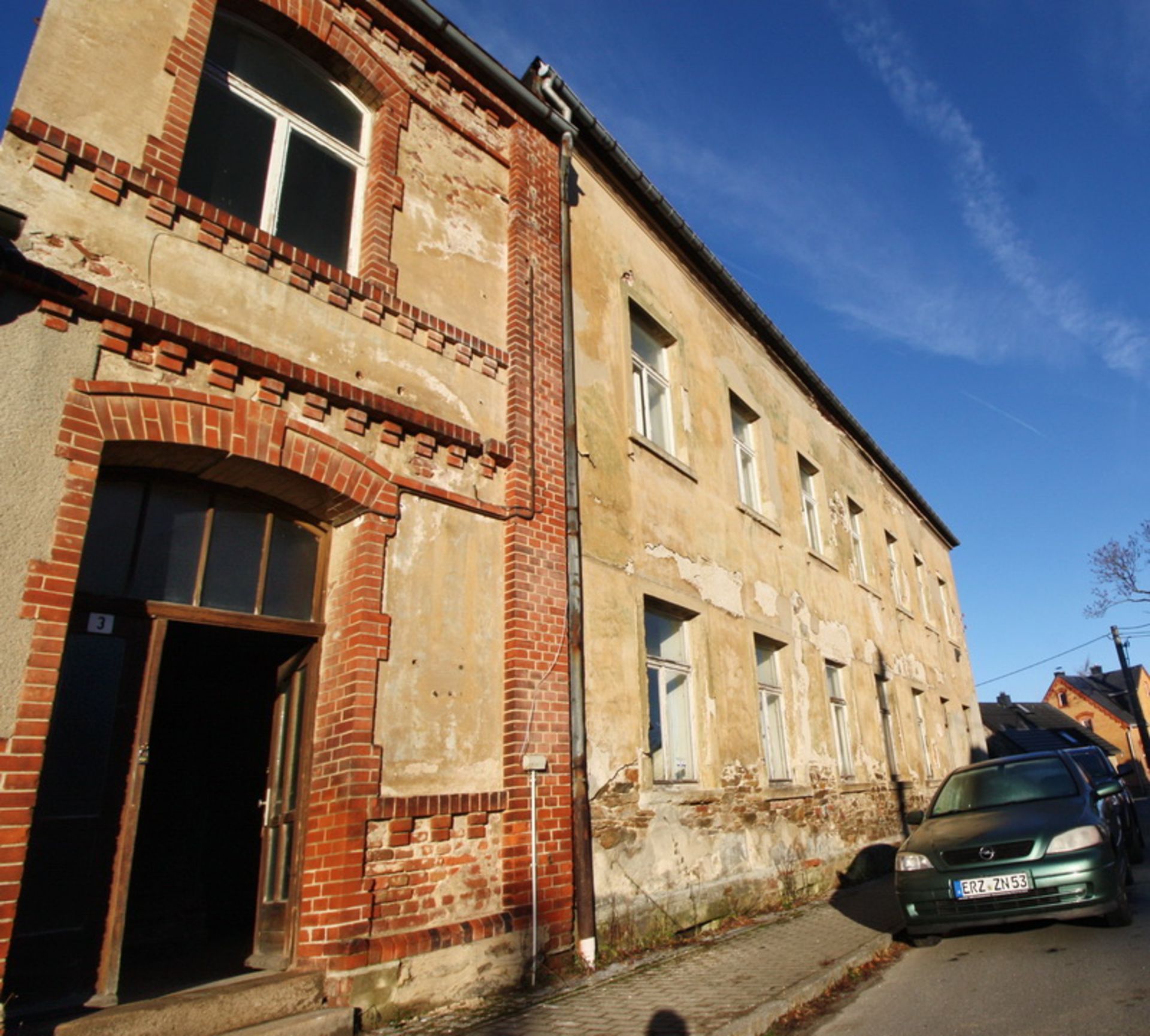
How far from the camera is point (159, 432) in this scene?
4.55 meters

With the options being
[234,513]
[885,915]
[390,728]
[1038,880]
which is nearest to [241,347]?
[234,513]

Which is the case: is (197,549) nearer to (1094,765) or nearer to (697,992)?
(697,992)

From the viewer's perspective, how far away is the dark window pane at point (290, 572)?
210 inches

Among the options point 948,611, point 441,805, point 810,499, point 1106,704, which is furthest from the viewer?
point 1106,704

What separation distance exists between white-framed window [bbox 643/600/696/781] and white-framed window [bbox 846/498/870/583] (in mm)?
7351

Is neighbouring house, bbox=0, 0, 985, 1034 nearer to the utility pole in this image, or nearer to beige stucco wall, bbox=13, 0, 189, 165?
beige stucco wall, bbox=13, 0, 189, 165

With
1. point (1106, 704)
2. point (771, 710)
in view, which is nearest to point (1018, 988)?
point (771, 710)

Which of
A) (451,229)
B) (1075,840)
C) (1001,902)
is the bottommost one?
(1001,902)

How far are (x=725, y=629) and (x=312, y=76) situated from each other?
6.91 m

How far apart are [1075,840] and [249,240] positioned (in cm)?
736

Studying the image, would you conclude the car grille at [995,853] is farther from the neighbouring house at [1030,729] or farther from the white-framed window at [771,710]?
the neighbouring house at [1030,729]

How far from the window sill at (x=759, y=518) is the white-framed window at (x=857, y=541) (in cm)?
409

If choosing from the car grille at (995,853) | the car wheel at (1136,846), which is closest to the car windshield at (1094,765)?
the car wheel at (1136,846)

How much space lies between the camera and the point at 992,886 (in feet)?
19.6
